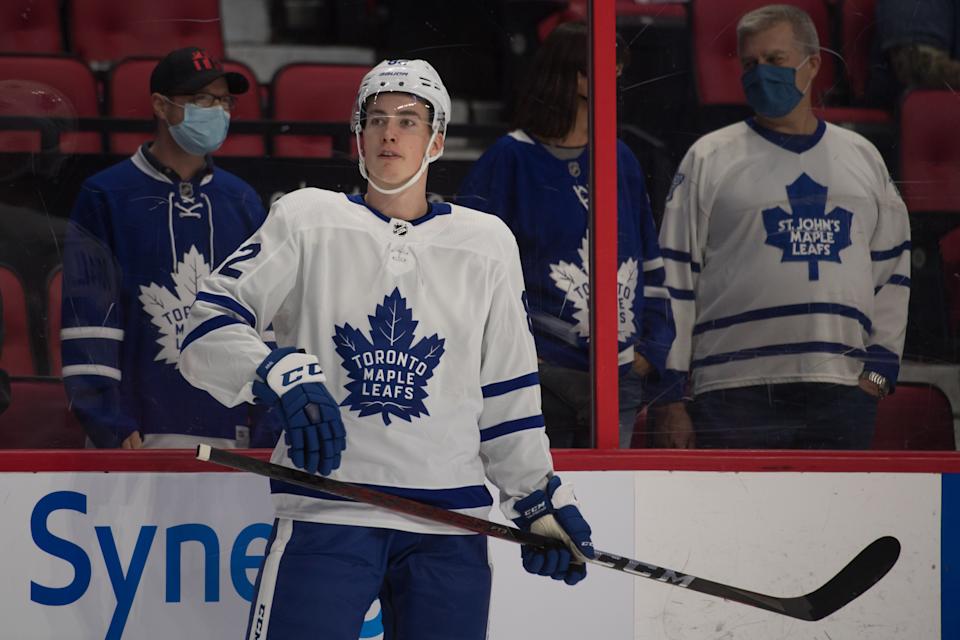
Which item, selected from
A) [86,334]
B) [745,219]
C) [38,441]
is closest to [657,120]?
[745,219]

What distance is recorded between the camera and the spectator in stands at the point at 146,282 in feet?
7.85

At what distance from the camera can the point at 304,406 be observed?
1664mm

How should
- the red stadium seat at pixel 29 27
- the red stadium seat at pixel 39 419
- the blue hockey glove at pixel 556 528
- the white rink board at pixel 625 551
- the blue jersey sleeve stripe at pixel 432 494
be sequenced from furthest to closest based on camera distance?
the red stadium seat at pixel 29 27
the red stadium seat at pixel 39 419
the white rink board at pixel 625 551
the blue hockey glove at pixel 556 528
the blue jersey sleeve stripe at pixel 432 494

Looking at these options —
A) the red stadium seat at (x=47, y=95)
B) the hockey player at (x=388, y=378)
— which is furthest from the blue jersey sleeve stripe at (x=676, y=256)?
the red stadium seat at (x=47, y=95)

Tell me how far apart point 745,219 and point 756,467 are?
0.53 m

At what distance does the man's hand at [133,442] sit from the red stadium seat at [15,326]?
0.24m

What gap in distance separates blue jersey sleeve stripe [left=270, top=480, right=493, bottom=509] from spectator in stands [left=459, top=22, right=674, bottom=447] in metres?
0.59

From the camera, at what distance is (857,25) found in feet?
8.45

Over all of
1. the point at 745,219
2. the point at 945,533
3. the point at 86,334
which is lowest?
the point at 945,533

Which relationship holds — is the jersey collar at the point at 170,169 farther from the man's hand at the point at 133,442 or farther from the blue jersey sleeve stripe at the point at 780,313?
the blue jersey sleeve stripe at the point at 780,313

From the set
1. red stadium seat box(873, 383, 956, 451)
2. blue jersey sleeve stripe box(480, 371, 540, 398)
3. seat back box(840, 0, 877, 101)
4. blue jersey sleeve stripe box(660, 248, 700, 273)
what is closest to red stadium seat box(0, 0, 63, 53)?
blue jersey sleeve stripe box(480, 371, 540, 398)

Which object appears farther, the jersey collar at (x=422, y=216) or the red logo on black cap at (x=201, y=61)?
the red logo on black cap at (x=201, y=61)

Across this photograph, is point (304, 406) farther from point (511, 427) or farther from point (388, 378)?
point (511, 427)

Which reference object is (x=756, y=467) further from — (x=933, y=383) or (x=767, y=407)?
(x=933, y=383)
